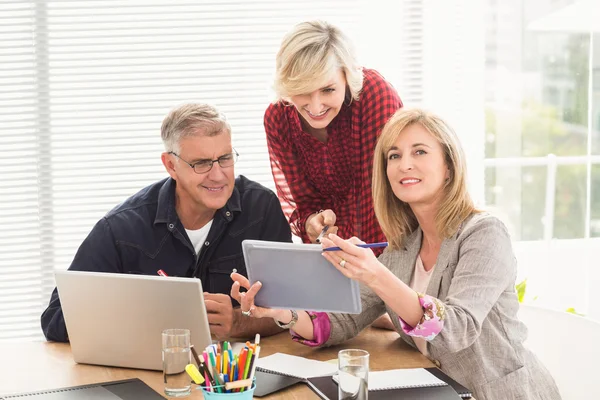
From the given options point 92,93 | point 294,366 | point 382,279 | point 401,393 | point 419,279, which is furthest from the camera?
point 92,93

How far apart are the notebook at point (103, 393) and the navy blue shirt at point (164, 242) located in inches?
23.4

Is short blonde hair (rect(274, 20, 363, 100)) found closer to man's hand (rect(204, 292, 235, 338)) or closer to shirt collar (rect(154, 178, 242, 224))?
shirt collar (rect(154, 178, 242, 224))

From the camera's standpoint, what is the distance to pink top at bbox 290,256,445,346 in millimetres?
1742

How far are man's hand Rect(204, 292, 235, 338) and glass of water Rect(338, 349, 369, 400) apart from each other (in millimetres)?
596

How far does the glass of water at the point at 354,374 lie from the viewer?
148cm

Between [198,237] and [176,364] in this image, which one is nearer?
[176,364]

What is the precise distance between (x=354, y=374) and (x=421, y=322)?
33cm

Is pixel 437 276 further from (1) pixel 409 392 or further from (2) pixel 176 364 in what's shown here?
(2) pixel 176 364

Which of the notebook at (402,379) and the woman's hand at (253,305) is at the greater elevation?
the woman's hand at (253,305)

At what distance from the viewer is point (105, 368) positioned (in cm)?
188

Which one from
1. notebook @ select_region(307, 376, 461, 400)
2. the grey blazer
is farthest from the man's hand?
the grey blazer

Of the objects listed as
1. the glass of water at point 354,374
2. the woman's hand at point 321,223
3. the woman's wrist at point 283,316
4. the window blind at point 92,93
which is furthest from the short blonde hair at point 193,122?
the window blind at point 92,93

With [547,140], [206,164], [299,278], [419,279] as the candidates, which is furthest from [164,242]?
[547,140]

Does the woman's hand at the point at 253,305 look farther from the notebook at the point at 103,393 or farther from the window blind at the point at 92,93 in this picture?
the window blind at the point at 92,93
